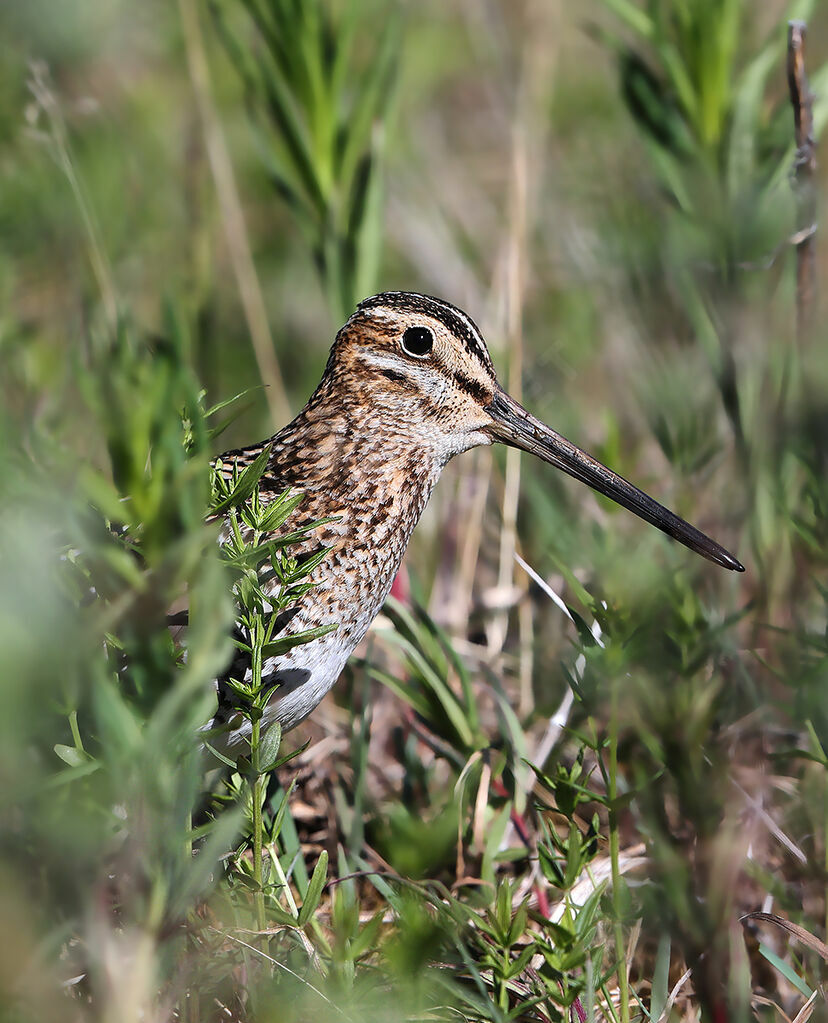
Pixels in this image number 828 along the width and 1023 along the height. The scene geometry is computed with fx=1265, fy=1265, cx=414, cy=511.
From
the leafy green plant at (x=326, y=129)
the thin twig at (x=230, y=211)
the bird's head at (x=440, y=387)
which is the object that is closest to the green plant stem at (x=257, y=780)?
the bird's head at (x=440, y=387)

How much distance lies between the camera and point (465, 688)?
8.03ft

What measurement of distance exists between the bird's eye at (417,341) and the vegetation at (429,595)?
361mm

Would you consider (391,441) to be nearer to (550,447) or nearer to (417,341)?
(417,341)

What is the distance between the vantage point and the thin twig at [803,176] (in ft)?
7.91

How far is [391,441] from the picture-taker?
2389mm

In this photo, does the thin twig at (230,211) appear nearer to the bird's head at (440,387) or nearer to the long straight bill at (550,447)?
the bird's head at (440,387)

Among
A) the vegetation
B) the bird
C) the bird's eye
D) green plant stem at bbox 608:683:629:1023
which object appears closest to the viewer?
the vegetation

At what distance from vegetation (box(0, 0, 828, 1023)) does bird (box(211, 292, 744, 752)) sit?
0.36 ft

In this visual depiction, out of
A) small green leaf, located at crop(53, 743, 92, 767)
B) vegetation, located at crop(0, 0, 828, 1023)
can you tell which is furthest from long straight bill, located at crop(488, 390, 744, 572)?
small green leaf, located at crop(53, 743, 92, 767)

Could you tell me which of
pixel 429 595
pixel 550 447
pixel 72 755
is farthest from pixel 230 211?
pixel 72 755

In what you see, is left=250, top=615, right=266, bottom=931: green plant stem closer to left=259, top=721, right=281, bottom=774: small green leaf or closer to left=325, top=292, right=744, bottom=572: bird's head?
left=259, top=721, right=281, bottom=774: small green leaf

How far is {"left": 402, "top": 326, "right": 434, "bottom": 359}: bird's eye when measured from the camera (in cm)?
239

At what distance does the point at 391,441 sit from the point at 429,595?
0.88 m

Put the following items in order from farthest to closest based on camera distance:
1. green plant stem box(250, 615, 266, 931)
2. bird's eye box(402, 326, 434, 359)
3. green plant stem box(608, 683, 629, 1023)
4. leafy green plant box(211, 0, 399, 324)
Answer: leafy green plant box(211, 0, 399, 324) → bird's eye box(402, 326, 434, 359) → green plant stem box(608, 683, 629, 1023) → green plant stem box(250, 615, 266, 931)
